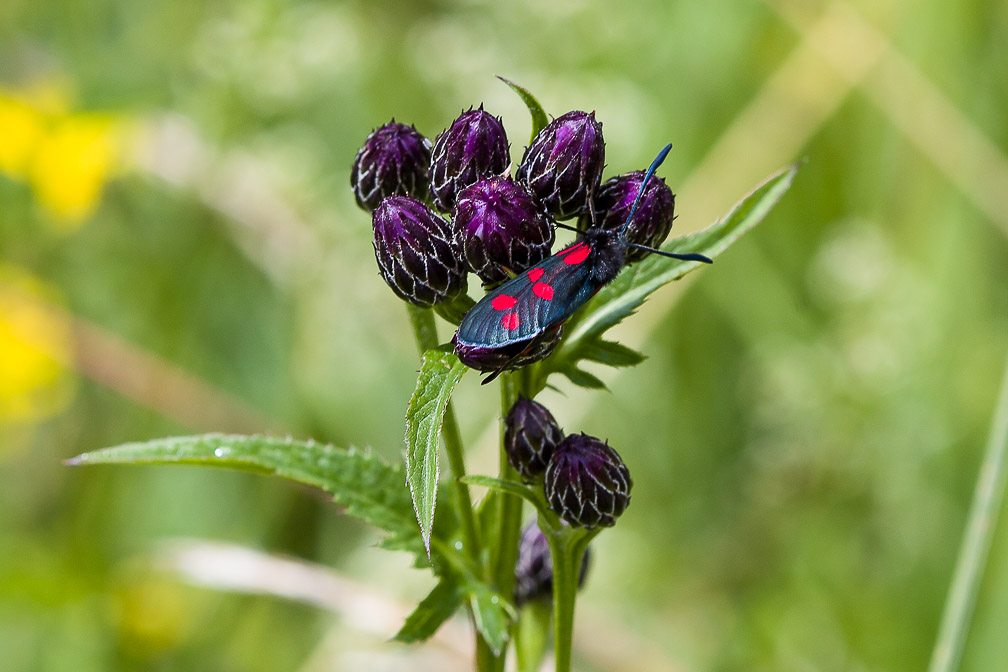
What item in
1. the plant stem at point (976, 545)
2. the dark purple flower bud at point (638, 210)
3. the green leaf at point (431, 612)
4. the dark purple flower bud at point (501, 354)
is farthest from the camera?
the plant stem at point (976, 545)

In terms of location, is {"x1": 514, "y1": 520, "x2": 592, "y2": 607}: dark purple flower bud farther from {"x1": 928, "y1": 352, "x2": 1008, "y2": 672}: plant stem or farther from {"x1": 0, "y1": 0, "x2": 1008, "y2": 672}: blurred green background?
{"x1": 0, "y1": 0, "x2": 1008, "y2": 672}: blurred green background

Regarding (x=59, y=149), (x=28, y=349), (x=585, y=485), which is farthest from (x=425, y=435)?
(x=59, y=149)

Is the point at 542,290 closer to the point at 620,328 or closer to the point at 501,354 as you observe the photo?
the point at 501,354

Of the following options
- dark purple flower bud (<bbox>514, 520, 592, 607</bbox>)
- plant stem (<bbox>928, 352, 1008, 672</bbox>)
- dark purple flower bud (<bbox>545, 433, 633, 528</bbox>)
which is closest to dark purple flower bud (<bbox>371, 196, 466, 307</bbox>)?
dark purple flower bud (<bbox>545, 433, 633, 528</bbox>)

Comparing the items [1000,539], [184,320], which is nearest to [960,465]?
[1000,539]

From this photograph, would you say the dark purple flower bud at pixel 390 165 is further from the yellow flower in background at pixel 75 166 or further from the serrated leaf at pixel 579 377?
the yellow flower in background at pixel 75 166

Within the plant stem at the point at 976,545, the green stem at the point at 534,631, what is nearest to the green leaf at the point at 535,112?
the green stem at the point at 534,631
